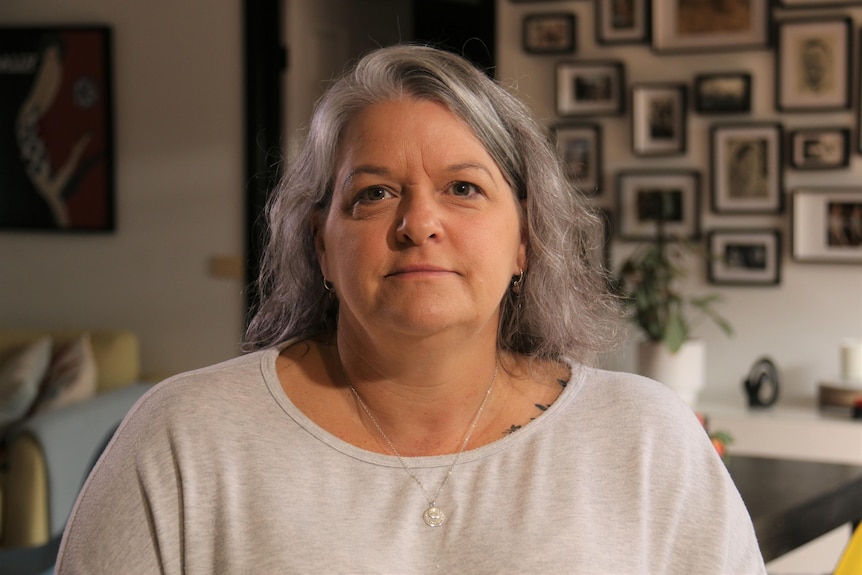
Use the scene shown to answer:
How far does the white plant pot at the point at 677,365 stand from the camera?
3953 millimetres

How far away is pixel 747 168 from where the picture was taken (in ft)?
13.6

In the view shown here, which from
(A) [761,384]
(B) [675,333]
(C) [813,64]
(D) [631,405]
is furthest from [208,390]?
(C) [813,64]

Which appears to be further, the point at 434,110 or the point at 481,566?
the point at 434,110

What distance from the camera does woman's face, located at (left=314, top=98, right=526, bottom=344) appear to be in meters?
1.38

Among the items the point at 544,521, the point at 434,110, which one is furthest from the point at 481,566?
the point at 434,110

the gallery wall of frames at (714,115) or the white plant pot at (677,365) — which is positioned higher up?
the gallery wall of frames at (714,115)

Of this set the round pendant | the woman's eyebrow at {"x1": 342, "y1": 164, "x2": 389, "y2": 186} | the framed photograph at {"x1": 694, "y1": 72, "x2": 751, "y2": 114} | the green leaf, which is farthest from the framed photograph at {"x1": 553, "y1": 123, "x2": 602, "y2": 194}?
the round pendant

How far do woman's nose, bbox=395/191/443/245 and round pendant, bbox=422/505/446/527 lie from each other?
0.33m

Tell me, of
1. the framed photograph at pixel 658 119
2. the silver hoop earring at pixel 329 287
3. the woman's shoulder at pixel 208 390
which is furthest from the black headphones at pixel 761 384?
the woman's shoulder at pixel 208 390

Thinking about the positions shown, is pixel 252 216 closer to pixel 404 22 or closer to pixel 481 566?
pixel 404 22

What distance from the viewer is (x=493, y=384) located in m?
1.58

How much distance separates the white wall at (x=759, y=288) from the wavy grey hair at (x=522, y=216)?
7.77ft

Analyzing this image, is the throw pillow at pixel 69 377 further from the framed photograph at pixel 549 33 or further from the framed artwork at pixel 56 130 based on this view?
the framed photograph at pixel 549 33

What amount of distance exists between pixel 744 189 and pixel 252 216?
6.89ft
